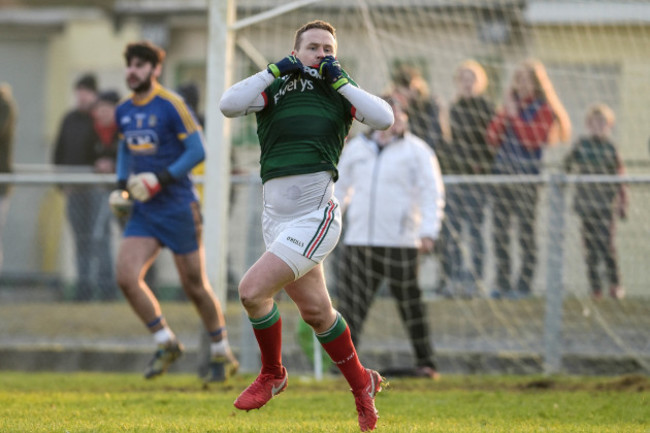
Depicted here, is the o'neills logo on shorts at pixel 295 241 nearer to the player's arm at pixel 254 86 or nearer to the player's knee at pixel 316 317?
the player's knee at pixel 316 317

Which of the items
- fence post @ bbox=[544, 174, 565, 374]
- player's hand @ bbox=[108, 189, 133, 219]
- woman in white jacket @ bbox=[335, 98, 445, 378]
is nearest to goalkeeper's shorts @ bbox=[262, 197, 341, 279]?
player's hand @ bbox=[108, 189, 133, 219]

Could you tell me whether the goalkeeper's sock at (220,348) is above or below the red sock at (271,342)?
below

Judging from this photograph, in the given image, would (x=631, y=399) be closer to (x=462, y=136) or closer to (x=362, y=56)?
(x=462, y=136)

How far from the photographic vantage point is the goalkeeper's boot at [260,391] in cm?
647

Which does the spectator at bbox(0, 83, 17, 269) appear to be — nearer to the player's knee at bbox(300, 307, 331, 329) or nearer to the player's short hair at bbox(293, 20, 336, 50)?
the player's short hair at bbox(293, 20, 336, 50)

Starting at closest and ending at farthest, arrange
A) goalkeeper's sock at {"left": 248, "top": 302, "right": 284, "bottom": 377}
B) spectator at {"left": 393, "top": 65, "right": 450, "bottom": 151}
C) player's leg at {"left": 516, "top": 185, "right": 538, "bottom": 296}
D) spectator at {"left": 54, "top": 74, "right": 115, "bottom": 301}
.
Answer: goalkeeper's sock at {"left": 248, "top": 302, "right": 284, "bottom": 377} < player's leg at {"left": 516, "top": 185, "right": 538, "bottom": 296} < spectator at {"left": 393, "top": 65, "right": 450, "bottom": 151} < spectator at {"left": 54, "top": 74, "right": 115, "bottom": 301}

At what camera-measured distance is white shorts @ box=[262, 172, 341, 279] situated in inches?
251

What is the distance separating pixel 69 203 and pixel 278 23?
3463 mm

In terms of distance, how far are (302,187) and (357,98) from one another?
580 mm

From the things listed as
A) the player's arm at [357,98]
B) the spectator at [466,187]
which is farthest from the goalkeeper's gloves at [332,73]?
the spectator at [466,187]

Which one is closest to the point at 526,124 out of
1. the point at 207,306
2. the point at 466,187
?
the point at 466,187

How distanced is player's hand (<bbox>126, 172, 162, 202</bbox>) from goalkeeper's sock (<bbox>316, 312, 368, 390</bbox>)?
300 cm

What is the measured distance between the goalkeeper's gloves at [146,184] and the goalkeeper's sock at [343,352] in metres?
3.00

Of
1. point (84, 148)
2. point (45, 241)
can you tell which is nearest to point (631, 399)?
point (45, 241)
